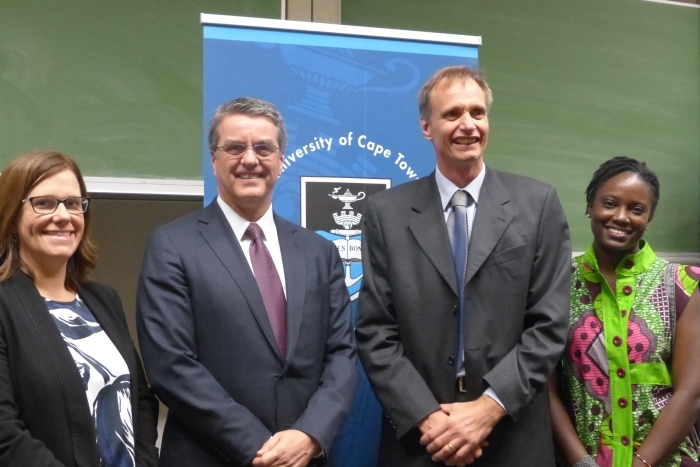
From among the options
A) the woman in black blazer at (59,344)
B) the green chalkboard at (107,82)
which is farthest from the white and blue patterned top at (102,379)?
the green chalkboard at (107,82)

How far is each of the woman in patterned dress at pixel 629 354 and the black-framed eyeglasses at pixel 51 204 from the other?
1513 millimetres

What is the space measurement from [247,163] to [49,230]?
0.54 m

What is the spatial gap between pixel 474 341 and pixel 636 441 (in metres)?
0.67

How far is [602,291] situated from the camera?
7.30ft

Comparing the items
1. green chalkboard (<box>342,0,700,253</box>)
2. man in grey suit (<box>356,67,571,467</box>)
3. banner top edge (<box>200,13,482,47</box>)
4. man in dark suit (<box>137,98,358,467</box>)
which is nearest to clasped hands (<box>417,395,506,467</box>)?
man in grey suit (<box>356,67,571,467</box>)

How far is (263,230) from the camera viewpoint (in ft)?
6.72

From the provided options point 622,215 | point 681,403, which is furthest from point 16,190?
point 681,403

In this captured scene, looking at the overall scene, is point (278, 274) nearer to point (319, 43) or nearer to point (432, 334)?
point (432, 334)

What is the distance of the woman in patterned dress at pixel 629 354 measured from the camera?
212 cm

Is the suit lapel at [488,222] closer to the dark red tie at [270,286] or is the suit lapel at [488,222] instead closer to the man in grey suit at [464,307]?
the man in grey suit at [464,307]

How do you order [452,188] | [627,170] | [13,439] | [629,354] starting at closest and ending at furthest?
[13,439] → [452,188] → [629,354] → [627,170]

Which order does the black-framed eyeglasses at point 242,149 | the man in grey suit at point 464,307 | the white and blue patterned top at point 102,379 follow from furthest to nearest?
the black-framed eyeglasses at point 242,149
the man in grey suit at point 464,307
the white and blue patterned top at point 102,379

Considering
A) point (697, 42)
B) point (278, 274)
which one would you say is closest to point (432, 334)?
point (278, 274)

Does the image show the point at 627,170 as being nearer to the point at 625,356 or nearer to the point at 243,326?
the point at 625,356
